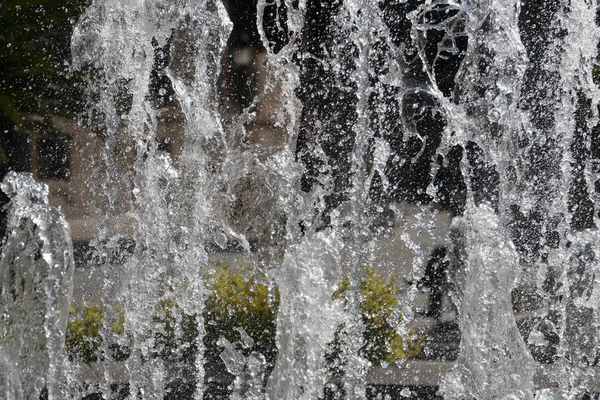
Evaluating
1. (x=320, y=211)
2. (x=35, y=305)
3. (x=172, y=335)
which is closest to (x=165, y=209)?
(x=172, y=335)

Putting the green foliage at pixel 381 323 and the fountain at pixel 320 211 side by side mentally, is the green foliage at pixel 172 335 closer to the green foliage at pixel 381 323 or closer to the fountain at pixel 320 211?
the fountain at pixel 320 211

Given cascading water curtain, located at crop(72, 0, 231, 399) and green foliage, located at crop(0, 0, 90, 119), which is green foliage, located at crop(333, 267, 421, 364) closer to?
cascading water curtain, located at crop(72, 0, 231, 399)

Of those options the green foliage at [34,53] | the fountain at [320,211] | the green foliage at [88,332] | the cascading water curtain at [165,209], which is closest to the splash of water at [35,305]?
the fountain at [320,211]

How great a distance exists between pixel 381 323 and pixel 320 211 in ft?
5.32

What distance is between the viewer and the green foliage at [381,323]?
3521mm

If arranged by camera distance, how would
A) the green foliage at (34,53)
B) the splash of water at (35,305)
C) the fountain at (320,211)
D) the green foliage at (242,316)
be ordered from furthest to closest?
1. the green foliage at (34,53)
2. the green foliage at (242,316)
3. the fountain at (320,211)
4. the splash of water at (35,305)

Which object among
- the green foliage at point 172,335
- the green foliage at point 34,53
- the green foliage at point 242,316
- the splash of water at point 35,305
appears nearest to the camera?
the splash of water at point 35,305

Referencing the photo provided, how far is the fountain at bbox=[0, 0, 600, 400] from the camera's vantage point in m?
2.61

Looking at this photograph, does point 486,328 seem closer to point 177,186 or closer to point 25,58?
point 177,186

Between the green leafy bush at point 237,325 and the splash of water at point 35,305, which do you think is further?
the green leafy bush at point 237,325

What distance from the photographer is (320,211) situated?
5238 millimetres

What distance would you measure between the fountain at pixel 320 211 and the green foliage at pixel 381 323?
0.02 meters

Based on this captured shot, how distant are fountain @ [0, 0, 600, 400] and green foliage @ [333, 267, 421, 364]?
2 cm

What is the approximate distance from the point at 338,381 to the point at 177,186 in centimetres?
133
